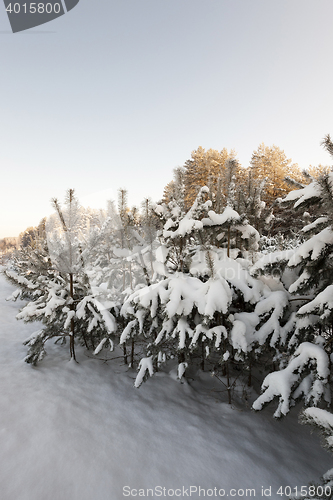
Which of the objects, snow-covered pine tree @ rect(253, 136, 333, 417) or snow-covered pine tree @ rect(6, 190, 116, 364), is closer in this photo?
snow-covered pine tree @ rect(253, 136, 333, 417)

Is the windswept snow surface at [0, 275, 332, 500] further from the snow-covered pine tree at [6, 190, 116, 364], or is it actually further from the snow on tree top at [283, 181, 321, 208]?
the snow on tree top at [283, 181, 321, 208]

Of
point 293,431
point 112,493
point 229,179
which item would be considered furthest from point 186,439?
point 229,179

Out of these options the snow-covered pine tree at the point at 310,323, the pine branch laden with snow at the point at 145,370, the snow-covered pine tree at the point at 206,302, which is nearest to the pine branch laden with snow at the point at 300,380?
Result: the snow-covered pine tree at the point at 310,323

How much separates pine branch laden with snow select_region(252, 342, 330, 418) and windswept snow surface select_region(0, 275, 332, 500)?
2.33 ft

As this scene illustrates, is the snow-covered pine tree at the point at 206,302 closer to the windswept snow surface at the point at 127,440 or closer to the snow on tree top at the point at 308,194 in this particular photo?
the windswept snow surface at the point at 127,440

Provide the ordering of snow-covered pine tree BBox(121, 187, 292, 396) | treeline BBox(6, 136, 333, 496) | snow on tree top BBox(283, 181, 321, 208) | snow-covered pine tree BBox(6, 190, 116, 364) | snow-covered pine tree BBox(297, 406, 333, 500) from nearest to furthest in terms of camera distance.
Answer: snow-covered pine tree BBox(297, 406, 333, 500) < snow on tree top BBox(283, 181, 321, 208) < treeline BBox(6, 136, 333, 496) < snow-covered pine tree BBox(121, 187, 292, 396) < snow-covered pine tree BBox(6, 190, 116, 364)

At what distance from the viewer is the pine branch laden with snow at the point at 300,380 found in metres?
1.97

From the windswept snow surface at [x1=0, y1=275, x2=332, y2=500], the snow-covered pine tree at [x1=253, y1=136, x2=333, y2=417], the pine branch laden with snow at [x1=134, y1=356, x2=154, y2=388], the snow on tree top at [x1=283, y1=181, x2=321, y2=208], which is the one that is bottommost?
the windswept snow surface at [x1=0, y1=275, x2=332, y2=500]

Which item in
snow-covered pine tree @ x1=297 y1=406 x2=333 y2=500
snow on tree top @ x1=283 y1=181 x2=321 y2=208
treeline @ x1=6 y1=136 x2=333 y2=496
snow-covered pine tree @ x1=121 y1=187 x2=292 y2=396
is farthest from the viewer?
snow-covered pine tree @ x1=121 y1=187 x2=292 y2=396

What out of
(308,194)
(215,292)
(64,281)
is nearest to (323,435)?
(215,292)

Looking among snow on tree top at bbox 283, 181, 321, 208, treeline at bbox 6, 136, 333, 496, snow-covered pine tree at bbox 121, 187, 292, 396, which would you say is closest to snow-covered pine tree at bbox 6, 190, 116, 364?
treeline at bbox 6, 136, 333, 496

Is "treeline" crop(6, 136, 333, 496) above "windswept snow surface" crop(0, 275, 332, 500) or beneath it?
above

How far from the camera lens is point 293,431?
108 inches

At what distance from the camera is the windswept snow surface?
191 cm
